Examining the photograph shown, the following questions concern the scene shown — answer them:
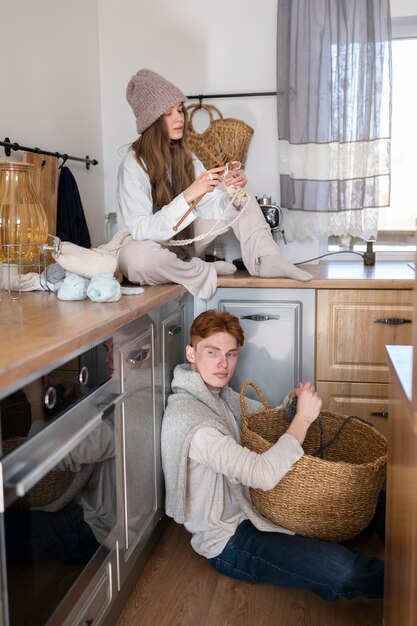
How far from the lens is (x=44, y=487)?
3.89ft

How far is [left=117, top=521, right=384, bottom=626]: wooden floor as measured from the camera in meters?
1.73

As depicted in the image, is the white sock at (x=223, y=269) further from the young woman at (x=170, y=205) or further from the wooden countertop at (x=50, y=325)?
the wooden countertop at (x=50, y=325)

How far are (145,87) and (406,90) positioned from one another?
1297 millimetres

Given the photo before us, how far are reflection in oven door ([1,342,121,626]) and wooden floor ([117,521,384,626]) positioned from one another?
23cm

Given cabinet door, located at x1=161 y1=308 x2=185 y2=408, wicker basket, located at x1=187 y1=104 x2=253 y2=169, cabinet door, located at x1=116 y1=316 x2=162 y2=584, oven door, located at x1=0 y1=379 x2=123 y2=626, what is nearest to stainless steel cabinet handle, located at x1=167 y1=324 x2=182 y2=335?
cabinet door, located at x1=161 y1=308 x2=185 y2=408

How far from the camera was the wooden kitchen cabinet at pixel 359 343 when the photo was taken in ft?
8.01

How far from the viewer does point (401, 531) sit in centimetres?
118

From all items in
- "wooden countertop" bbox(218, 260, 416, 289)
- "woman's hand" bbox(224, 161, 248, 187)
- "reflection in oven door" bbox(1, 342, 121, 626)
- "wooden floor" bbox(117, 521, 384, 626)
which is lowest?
"wooden floor" bbox(117, 521, 384, 626)

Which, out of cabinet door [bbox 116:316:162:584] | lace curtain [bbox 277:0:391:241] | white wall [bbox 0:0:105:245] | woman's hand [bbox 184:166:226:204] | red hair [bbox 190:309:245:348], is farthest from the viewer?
lace curtain [bbox 277:0:391:241]

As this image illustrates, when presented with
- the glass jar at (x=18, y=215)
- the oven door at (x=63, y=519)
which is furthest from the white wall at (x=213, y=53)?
the oven door at (x=63, y=519)

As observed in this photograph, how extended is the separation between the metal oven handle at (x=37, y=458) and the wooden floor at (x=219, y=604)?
644 mm

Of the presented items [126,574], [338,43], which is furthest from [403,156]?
[126,574]

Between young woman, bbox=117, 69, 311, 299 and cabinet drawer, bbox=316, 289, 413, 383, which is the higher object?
young woman, bbox=117, 69, 311, 299

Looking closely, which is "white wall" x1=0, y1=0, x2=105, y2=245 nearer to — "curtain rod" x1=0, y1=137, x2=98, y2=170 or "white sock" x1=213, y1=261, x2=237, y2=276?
"curtain rod" x1=0, y1=137, x2=98, y2=170
